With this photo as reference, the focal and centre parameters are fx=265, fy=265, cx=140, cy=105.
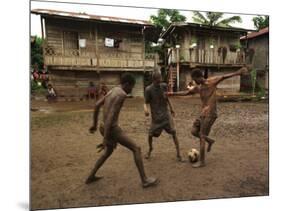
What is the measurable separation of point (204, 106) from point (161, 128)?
0.70 meters

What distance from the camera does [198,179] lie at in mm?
3715

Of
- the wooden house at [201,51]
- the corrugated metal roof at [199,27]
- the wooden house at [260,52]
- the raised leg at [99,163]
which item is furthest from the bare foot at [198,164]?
the corrugated metal roof at [199,27]

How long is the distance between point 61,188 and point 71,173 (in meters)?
0.22

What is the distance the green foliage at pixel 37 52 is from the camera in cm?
345

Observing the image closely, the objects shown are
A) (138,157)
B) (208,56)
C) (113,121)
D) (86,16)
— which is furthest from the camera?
(208,56)

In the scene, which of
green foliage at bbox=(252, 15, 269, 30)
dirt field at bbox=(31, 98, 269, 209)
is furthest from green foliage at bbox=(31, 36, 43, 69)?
green foliage at bbox=(252, 15, 269, 30)

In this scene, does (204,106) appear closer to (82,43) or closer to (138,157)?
(138,157)

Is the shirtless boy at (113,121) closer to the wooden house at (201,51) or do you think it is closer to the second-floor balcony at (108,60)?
the second-floor balcony at (108,60)

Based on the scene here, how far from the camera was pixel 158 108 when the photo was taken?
3764 millimetres

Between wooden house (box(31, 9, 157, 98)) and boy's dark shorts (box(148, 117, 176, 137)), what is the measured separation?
0.52m

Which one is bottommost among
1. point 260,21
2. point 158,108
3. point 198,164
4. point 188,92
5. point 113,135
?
point 198,164

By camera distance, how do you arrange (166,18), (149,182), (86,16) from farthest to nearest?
(166,18) → (86,16) → (149,182)

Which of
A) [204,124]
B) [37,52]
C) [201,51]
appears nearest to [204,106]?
[204,124]

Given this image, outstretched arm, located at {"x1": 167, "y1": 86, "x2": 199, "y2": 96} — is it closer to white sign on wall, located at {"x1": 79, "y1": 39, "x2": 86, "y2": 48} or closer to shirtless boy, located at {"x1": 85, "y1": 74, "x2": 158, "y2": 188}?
shirtless boy, located at {"x1": 85, "y1": 74, "x2": 158, "y2": 188}
